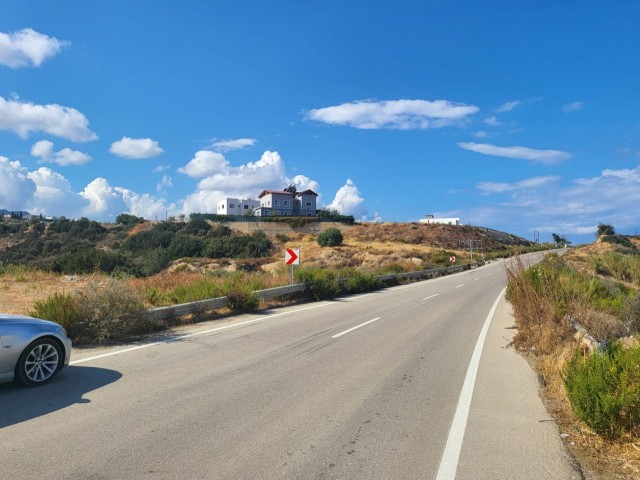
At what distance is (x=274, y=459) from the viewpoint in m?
4.49

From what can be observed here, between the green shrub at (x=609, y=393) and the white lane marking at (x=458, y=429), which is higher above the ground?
the green shrub at (x=609, y=393)

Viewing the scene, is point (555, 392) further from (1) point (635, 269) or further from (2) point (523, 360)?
(1) point (635, 269)

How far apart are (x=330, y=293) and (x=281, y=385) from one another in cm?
1516

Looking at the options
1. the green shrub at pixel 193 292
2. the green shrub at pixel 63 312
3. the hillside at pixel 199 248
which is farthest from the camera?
the hillside at pixel 199 248

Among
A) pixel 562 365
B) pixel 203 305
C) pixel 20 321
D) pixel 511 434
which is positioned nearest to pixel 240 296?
pixel 203 305

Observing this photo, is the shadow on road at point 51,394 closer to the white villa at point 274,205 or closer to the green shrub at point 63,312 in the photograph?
the green shrub at point 63,312

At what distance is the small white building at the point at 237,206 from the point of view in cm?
11069

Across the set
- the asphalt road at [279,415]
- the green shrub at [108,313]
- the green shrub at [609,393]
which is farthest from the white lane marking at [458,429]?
the green shrub at [108,313]

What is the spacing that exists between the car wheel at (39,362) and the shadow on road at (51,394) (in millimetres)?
120

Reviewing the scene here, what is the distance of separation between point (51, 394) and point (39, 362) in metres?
0.58

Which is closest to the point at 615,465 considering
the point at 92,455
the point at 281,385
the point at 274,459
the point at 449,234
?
the point at 274,459

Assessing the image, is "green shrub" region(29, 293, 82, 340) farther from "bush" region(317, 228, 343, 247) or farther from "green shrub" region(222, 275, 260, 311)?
"bush" region(317, 228, 343, 247)

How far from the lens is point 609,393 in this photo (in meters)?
4.91

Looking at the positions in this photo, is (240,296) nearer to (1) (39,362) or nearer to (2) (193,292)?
(2) (193,292)
